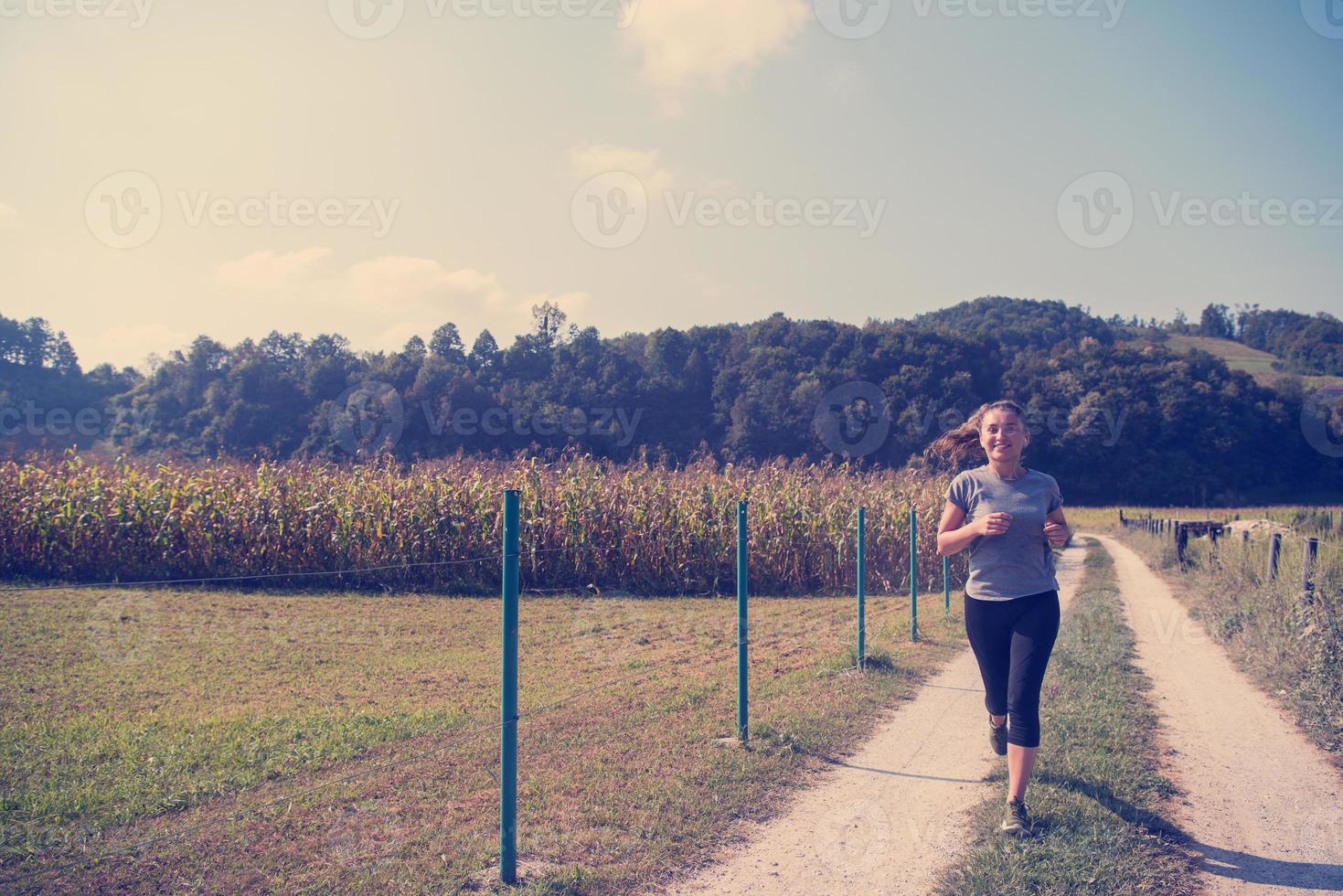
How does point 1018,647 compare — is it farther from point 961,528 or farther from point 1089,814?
point 1089,814

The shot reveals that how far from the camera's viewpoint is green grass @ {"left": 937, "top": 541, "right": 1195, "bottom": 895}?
360 centimetres

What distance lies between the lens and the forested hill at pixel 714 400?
32.4 m

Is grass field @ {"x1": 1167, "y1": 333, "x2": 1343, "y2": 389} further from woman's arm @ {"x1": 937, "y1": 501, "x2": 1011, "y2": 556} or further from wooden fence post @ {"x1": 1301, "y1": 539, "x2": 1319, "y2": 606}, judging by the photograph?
woman's arm @ {"x1": 937, "y1": 501, "x2": 1011, "y2": 556}

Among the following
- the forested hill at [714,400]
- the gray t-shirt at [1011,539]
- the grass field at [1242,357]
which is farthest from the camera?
the grass field at [1242,357]

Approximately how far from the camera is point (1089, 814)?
425 centimetres

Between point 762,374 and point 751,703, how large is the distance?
41.4 metres

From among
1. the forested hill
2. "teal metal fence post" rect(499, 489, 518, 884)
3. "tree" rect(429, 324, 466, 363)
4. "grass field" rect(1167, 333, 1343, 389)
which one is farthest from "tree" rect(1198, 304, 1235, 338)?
"teal metal fence post" rect(499, 489, 518, 884)

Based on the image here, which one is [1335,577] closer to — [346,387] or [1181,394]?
[346,387]

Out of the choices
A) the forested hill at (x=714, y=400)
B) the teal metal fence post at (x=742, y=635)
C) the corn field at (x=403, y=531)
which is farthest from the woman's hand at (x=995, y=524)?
the forested hill at (x=714, y=400)

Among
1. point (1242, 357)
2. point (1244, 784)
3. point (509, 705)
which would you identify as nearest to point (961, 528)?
point (509, 705)

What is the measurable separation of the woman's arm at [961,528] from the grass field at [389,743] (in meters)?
1.76

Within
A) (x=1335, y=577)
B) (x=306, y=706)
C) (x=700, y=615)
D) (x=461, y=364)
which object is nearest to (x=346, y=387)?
(x=461, y=364)

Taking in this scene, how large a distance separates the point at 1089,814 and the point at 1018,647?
36.9 inches

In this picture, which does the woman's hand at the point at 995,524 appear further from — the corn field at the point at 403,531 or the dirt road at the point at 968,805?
the corn field at the point at 403,531
